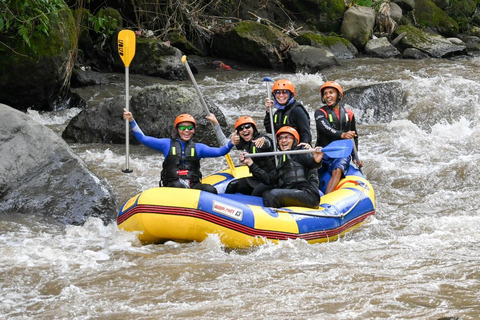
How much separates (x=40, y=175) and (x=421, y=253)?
3.47 m

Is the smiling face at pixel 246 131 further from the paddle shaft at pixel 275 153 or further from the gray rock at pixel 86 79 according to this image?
the gray rock at pixel 86 79

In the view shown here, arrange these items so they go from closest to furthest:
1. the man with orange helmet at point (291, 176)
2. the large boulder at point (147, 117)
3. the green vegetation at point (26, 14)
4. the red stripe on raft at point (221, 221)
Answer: the red stripe on raft at point (221, 221), the man with orange helmet at point (291, 176), the green vegetation at point (26, 14), the large boulder at point (147, 117)

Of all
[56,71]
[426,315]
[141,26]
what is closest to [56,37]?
[56,71]

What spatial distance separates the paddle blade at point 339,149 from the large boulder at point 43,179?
207 centimetres

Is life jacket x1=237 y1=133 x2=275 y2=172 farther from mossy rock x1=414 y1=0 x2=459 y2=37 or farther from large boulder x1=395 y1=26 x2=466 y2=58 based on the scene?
mossy rock x1=414 y1=0 x2=459 y2=37

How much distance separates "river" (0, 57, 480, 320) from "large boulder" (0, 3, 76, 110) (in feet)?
8.20

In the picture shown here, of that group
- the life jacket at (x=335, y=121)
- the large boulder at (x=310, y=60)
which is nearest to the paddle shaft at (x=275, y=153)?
the life jacket at (x=335, y=121)

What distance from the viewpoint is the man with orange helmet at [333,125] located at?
6684 mm

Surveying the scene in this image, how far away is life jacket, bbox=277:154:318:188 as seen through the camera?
5844 millimetres

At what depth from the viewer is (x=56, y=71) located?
10055 mm

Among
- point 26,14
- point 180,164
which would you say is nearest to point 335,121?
point 180,164

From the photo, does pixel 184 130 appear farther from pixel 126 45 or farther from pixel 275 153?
pixel 126 45

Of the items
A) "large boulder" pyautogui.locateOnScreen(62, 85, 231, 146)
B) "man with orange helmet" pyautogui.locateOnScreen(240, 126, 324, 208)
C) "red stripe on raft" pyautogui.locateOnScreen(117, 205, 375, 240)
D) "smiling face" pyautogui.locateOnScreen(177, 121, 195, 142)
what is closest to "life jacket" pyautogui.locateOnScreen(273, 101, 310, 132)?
"man with orange helmet" pyautogui.locateOnScreen(240, 126, 324, 208)

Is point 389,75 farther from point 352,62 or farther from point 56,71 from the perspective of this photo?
point 56,71
